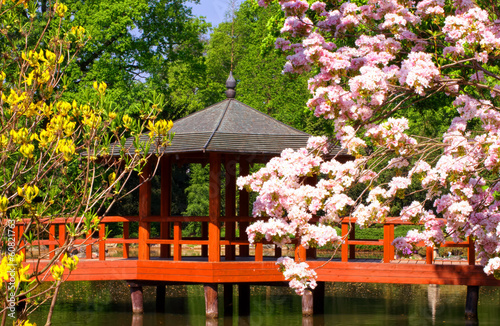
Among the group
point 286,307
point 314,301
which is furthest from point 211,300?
point 286,307

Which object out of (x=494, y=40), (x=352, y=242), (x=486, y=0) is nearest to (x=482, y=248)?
(x=494, y=40)

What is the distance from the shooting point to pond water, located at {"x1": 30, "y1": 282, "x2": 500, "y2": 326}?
1512cm

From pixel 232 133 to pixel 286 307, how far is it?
5.32 meters

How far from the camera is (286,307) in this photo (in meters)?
17.6

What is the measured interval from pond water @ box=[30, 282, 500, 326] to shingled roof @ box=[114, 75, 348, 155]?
146 inches

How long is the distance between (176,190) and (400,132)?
99.0 feet

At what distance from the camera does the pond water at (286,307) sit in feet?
49.6

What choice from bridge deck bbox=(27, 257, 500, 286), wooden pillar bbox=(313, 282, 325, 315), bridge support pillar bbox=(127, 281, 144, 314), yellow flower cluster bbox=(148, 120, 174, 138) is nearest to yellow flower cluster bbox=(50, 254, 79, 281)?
yellow flower cluster bbox=(148, 120, 174, 138)

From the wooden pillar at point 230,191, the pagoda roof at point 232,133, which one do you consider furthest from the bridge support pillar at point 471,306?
the wooden pillar at point 230,191

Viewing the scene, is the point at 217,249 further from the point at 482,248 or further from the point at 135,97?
the point at 135,97

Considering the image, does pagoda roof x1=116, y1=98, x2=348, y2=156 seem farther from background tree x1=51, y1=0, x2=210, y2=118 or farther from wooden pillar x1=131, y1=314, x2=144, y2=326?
background tree x1=51, y1=0, x2=210, y2=118

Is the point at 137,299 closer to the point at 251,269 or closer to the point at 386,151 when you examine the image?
the point at 251,269

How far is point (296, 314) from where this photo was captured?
1612 cm

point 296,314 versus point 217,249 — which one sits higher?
point 217,249
